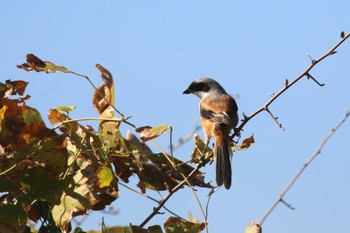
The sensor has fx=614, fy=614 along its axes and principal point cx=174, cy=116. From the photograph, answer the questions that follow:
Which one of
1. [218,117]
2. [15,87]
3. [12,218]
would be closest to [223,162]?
[218,117]

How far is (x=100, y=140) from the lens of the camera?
2412mm

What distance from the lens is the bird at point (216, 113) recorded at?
4.49 m

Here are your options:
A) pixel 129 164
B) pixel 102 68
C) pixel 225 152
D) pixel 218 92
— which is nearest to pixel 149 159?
pixel 129 164

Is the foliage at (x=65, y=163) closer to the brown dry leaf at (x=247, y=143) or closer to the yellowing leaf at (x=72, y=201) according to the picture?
the yellowing leaf at (x=72, y=201)

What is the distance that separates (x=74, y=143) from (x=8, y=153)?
0.84ft

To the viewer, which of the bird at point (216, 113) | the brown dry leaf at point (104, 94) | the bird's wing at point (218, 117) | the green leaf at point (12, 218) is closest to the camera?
the green leaf at point (12, 218)

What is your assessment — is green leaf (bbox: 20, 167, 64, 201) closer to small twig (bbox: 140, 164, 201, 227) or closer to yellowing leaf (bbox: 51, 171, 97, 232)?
yellowing leaf (bbox: 51, 171, 97, 232)

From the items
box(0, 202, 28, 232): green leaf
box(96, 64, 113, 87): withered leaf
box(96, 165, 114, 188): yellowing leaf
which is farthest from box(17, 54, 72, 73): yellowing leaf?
box(0, 202, 28, 232): green leaf

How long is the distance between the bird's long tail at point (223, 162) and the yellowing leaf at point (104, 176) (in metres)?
0.71

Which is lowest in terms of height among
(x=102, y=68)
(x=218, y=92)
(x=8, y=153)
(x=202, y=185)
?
(x=202, y=185)

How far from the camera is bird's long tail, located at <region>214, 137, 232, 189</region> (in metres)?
3.08

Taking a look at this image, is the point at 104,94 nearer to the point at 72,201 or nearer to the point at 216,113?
the point at 72,201

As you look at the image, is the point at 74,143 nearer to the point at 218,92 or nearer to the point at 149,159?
the point at 149,159

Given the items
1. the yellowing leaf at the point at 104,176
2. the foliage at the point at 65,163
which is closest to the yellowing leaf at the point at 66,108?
the foliage at the point at 65,163
